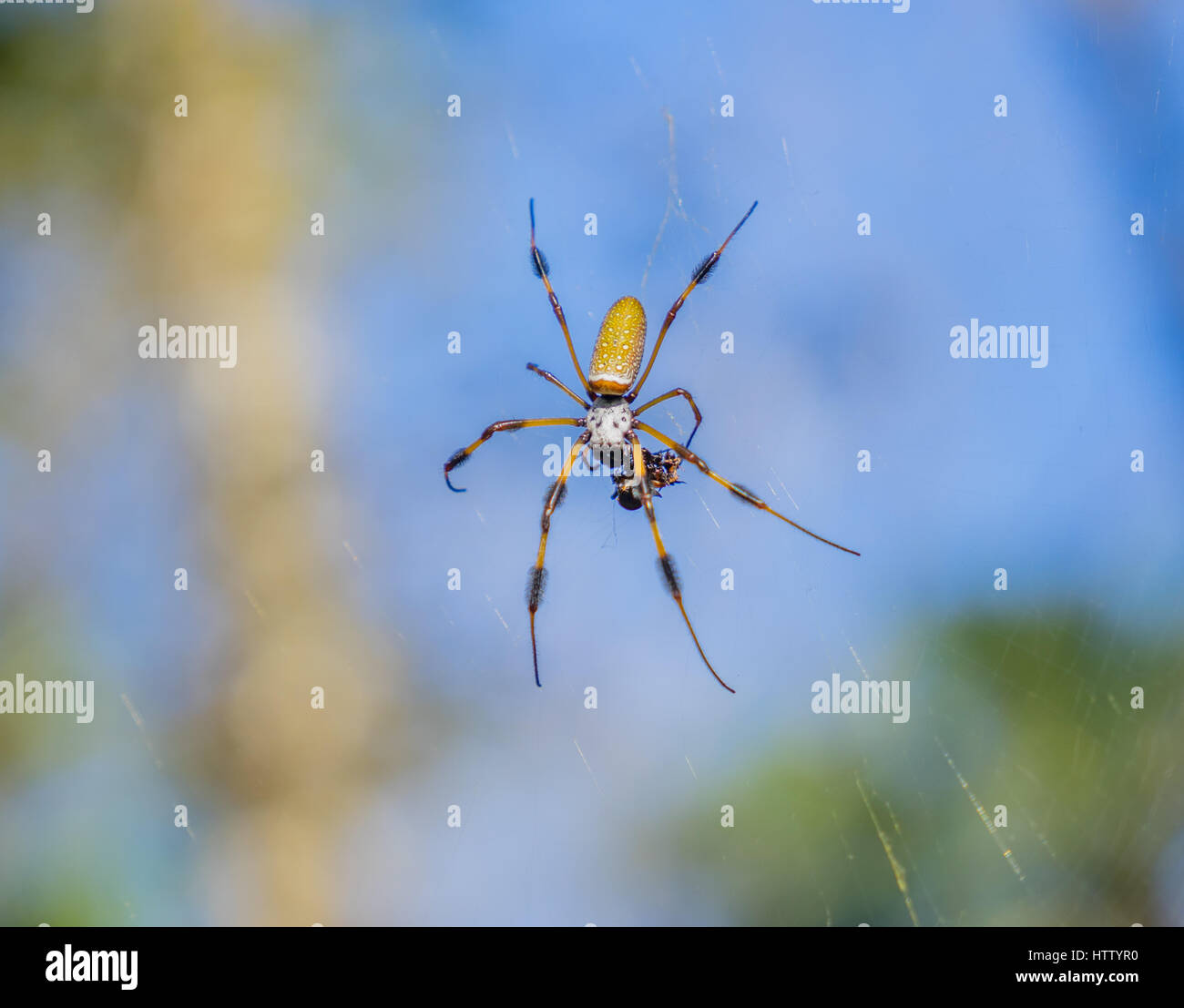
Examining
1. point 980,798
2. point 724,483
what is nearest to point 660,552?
point 724,483

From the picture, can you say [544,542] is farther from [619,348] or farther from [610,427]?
[619,348]

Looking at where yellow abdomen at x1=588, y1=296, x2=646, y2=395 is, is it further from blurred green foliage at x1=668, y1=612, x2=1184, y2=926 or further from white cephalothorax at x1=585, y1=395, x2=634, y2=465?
blurred green foliage at x1=668, y1=612, x2=1184, y2=926

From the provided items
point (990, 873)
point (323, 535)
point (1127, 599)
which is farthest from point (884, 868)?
point (323, 535)

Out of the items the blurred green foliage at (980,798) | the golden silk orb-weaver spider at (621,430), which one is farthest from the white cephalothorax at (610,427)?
the blurred green foliage at (980,798)

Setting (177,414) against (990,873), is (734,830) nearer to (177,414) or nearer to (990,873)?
(990,873)

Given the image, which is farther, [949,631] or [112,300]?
[112,300]
